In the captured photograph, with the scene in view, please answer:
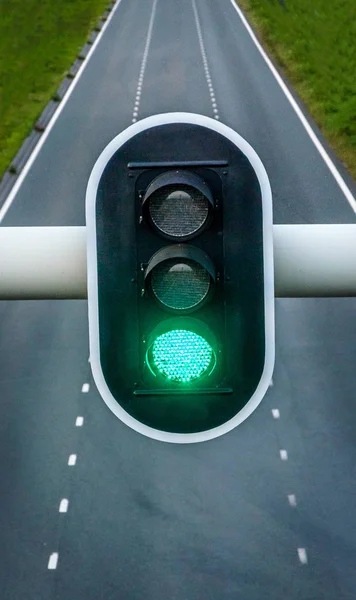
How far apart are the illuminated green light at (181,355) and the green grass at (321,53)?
132 ft

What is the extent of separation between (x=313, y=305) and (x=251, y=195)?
29211 millimetres

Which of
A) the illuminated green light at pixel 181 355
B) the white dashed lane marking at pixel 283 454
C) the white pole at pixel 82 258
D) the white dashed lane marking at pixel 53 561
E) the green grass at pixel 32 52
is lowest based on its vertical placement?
the green grass at pixel 32 52

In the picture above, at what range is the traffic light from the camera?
3.20 m

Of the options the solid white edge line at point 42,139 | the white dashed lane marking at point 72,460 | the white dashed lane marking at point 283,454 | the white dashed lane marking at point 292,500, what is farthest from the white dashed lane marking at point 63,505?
the solid white edge line at point 42,139

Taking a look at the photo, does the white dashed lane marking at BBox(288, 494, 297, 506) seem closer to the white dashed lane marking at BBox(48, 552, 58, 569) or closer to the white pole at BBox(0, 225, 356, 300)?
the white dashed lane marking at BBox(48, 552, 58, 569)

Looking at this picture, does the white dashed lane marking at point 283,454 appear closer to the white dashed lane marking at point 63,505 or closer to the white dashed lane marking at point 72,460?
the white dashed lane marking at point 72,460

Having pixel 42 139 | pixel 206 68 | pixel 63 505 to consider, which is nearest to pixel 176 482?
pixel 63 505

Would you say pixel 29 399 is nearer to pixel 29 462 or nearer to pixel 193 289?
pixel 29 462

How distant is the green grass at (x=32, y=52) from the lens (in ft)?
167

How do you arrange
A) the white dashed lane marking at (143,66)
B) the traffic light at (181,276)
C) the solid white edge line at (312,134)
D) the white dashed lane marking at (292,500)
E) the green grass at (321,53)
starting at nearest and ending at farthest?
the traffic light at (181,276) → the white dashed lane marking at (292,500) → the solid white edge line at (312,134) → the green grass at (321,53) → the white dashed lane marking at (143,66)

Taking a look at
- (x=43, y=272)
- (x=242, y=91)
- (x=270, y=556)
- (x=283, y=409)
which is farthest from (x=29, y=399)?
(x=242, y=91)

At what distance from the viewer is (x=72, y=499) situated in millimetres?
22609

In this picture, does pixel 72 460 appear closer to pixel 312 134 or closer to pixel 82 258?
pixel 82 258

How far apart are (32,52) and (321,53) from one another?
64.3 ft
